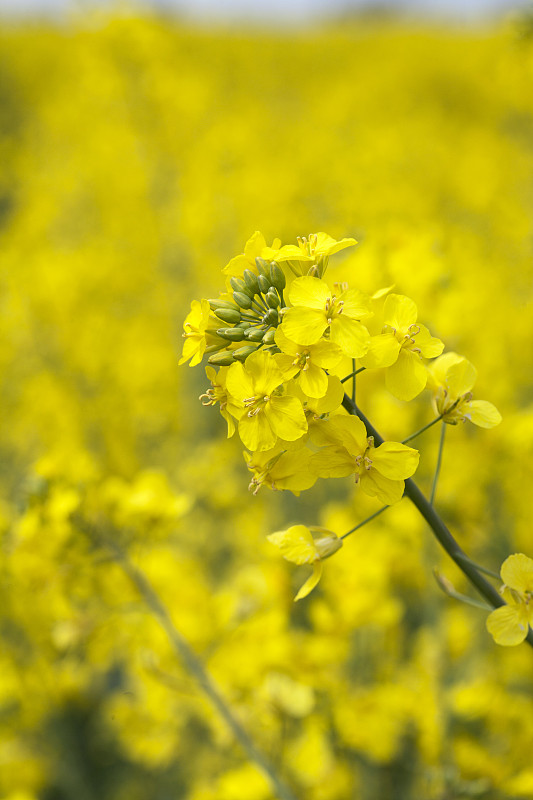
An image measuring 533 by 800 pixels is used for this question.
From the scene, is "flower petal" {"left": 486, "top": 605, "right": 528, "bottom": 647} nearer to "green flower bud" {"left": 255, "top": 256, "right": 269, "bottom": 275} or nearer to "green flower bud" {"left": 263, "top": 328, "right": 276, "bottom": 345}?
"green flower bud" {"left": 263, "top": 328, "right": 276, "bottom": 345}

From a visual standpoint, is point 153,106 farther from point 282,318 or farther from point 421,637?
point 282,318

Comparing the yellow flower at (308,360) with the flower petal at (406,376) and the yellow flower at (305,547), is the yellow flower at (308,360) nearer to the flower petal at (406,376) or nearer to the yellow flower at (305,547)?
the flower petal at (406,376)

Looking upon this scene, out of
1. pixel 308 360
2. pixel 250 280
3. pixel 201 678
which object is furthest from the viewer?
pixel 201 678

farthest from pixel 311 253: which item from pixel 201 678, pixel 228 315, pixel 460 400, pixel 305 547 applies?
pixel 201 678

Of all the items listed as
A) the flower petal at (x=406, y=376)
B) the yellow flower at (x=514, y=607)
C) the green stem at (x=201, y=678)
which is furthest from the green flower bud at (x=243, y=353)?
the green stem at (x=201, y=678)

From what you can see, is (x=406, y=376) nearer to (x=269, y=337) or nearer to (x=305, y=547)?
(x=269, y=337)

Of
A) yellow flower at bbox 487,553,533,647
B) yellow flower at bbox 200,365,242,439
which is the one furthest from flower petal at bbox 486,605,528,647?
yellow flower at bbox 200,365,242,439
